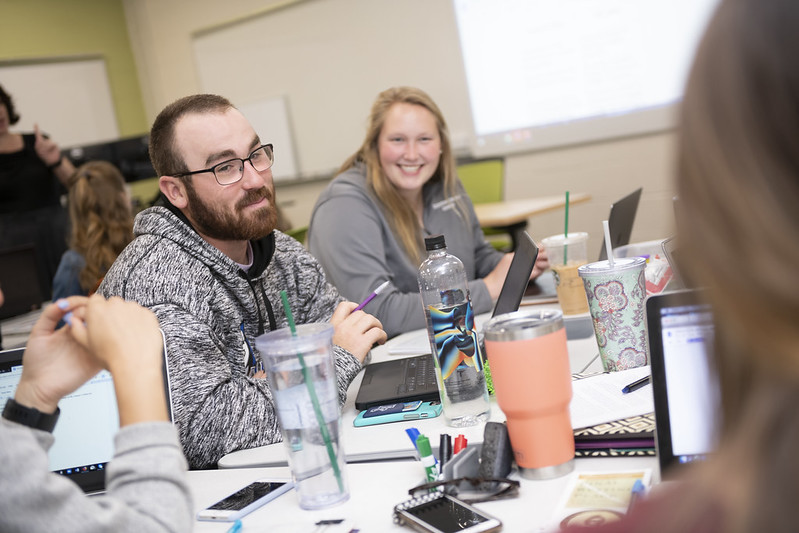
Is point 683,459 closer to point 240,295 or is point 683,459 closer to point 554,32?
point 240,295

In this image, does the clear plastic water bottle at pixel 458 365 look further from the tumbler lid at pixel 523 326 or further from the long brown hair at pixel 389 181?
the long brown hair at pixel 389 181

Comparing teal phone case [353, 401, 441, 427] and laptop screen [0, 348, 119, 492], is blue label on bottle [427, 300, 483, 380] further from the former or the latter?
laptop screen [0, 348, 119, 492]

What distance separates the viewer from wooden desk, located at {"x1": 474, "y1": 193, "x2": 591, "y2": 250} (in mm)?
3828

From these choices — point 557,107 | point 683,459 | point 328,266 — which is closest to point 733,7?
point 683,459

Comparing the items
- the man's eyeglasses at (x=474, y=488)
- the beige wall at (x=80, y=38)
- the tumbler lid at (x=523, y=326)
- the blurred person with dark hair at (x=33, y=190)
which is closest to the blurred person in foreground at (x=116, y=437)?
the man's eyeglasses at (x=474, y=488)

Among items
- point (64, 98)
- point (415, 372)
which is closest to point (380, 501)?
point (415, 372)

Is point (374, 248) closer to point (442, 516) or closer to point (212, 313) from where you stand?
point (212, 313)

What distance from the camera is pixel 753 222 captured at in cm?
47

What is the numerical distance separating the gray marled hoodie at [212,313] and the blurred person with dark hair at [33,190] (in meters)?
3.07

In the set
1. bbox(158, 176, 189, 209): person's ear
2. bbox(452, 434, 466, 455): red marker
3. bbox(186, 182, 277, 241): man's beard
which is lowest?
bbox(452, 434, 466, 455): red marker

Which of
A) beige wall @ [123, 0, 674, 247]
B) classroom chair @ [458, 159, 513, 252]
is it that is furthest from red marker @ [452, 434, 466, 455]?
beige wall @ [123, 0, 674, 247]

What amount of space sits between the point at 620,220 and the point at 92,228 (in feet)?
6.89

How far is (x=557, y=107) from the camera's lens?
200 inches

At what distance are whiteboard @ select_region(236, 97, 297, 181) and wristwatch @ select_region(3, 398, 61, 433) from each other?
5.23 m
